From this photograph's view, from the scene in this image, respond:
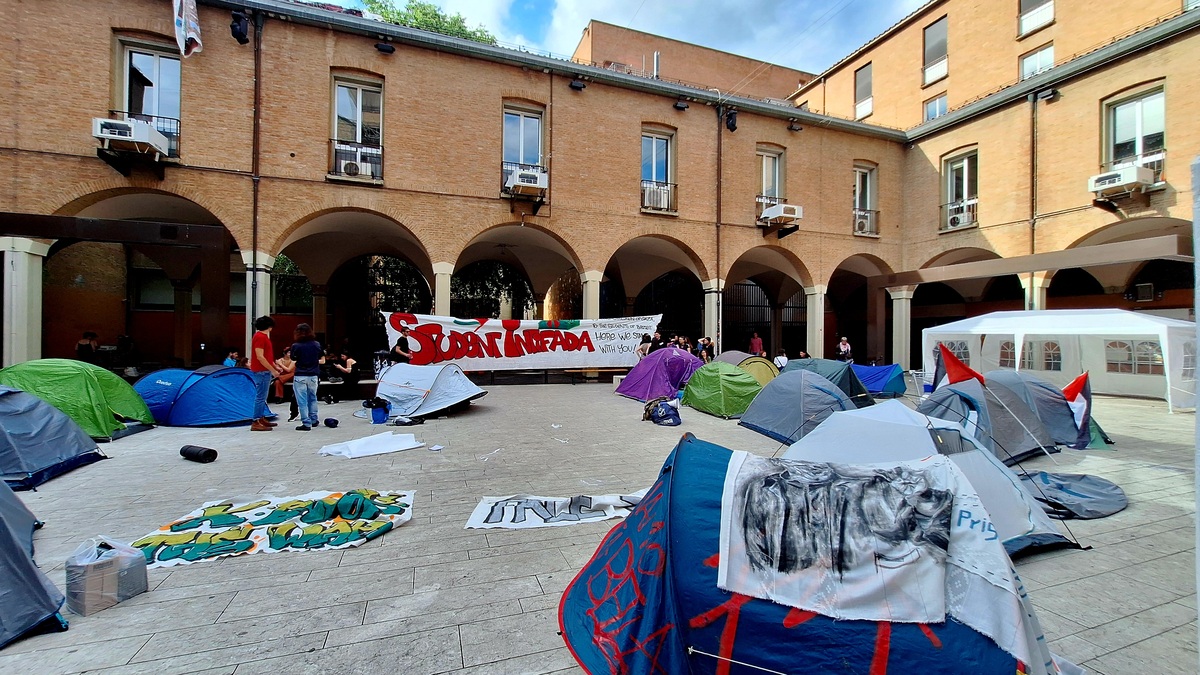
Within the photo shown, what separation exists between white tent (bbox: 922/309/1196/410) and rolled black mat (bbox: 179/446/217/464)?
15407mm

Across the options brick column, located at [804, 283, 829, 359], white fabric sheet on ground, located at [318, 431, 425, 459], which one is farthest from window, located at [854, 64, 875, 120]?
white fabric sheet on ground, located at [318, 431, 425, 459]

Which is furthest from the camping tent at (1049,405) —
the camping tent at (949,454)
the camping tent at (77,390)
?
the camping tent at (77,390)

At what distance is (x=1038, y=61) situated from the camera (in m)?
17.8

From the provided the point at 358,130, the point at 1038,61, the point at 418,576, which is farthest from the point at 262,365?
the point at 1038,61

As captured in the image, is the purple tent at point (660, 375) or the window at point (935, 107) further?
the window at point (935, 107)

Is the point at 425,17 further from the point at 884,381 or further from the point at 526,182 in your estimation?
the point at 884,381

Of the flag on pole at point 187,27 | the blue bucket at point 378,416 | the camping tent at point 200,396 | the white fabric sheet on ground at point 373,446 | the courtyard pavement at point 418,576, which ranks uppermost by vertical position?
the flag on pole at point 187,27

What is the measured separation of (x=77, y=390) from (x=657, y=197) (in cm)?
1409

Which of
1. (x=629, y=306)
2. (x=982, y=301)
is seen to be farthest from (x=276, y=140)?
(x=982, y=301)

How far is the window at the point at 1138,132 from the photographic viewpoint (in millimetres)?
12891

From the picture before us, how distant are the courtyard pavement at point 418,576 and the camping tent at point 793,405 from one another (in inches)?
90.8

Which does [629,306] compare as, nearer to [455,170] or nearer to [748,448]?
[455,170]

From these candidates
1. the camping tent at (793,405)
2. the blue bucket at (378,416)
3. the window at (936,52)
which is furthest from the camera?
the window at (936,52)

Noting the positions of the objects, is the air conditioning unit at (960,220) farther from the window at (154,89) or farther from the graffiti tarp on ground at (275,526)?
the window at (154,89)
